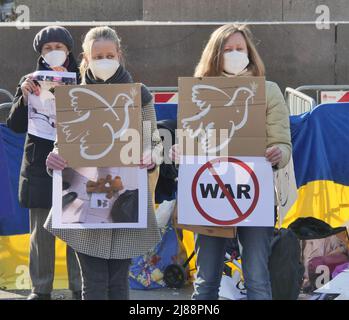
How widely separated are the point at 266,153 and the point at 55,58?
1.62 metres

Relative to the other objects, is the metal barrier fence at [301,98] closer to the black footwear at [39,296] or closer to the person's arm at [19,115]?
the person's arm at [19,115]

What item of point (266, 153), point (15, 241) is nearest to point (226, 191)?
point (266, 153)

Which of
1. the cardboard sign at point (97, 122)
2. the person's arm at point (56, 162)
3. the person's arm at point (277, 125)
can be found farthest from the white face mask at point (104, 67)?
Result: the person's arm at point (277, 125)

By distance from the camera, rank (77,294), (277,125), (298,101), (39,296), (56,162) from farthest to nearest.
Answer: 1. (298,101)
2. (77,294)
3. (39,296)
4. (277,125)
5. (56,162)

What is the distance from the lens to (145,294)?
20.2 ft

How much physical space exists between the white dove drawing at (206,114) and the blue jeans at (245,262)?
21.0 inches

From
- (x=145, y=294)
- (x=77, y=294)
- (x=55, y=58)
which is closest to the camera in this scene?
(x=55, y=58)

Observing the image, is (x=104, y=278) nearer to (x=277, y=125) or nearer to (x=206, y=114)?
(x=206, y=114)

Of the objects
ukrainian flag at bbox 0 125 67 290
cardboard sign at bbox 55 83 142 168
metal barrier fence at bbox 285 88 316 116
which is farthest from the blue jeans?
metal barrier fence at bbox 285 88 316 116

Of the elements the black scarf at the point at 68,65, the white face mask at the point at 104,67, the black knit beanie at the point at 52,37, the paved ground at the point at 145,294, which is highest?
the black knit beanie at the point at 52,37

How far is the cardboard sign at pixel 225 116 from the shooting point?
15.0 ft

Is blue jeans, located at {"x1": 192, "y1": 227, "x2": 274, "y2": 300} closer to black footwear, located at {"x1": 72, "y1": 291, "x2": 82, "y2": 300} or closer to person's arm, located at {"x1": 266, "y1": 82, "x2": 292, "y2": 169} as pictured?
person's arm, located at {"x1": 266, "y1": 82, "x2": 292, "y2": 169}
